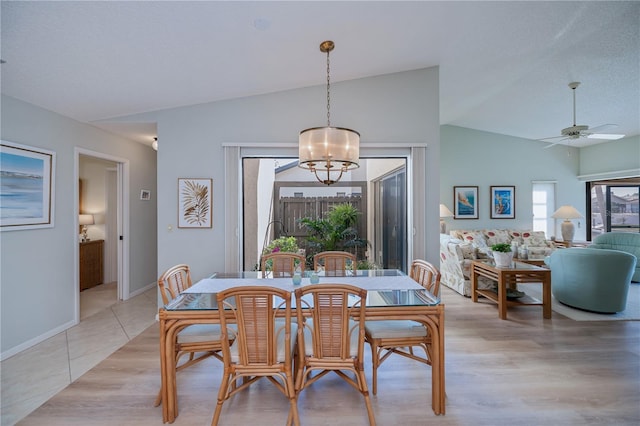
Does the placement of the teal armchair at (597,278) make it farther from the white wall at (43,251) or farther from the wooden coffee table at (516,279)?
the white wall at (43,251)

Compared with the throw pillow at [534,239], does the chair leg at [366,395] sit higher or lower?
lower

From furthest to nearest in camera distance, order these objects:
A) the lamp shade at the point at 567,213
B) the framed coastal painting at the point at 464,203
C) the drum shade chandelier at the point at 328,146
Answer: the framed coastal painting at the point at 464,203 → the lamp shade at the point at 567,213 → the drum shade chandelier at the point at 328,146

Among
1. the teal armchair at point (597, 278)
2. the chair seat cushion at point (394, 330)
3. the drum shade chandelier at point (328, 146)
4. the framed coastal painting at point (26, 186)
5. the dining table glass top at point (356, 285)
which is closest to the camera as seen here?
the dining table glass top at point (356, 285)

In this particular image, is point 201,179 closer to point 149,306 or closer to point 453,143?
point 149,306

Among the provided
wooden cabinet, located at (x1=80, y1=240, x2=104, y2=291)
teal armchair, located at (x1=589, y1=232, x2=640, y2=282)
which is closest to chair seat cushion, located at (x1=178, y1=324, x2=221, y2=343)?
wooden cabinet, located at (x1=80, y1=240, x2=104, y2=291)

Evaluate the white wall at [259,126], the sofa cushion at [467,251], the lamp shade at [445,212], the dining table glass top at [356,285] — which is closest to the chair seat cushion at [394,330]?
the dining table glass top at [356,285]

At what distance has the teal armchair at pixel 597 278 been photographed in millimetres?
3455

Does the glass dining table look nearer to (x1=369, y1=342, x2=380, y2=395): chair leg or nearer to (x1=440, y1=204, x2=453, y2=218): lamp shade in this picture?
(x1=369, y1=342, x2=380, y2=395): chair leg

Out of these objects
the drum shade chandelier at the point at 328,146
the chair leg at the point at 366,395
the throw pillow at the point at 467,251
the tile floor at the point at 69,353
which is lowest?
the tile floor at the point at 69,353

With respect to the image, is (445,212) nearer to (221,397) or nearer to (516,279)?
(516,279)

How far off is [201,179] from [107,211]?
110 inches

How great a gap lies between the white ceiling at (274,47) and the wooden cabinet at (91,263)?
7.04ft

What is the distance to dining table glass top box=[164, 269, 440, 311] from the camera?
1.93m

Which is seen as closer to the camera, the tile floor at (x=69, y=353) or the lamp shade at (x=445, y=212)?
the tile floor at (x=69, y=353)
